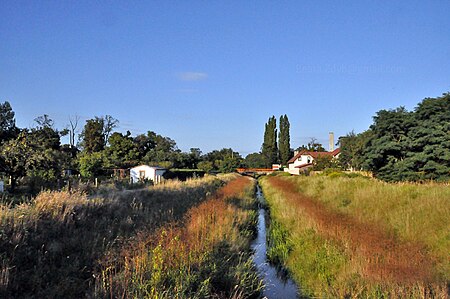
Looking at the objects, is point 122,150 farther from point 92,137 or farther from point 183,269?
point 183,269

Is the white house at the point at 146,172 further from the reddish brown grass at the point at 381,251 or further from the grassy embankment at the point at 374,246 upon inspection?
the reddish brown grass at the point at 381,251

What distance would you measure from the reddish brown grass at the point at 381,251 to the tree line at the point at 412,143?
22709 mm

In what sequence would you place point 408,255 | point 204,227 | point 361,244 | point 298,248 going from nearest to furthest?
point 408,255
point 361,244
point 204,227
point 298,248

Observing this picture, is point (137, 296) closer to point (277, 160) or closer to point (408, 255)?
point (408, 255)

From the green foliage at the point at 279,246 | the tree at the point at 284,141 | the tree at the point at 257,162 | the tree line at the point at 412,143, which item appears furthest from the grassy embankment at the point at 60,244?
the tree at the point at 257,162

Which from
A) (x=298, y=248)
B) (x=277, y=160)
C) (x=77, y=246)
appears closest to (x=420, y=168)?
(x=298, y=248)

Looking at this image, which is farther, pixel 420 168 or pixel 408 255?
pixel 420 168

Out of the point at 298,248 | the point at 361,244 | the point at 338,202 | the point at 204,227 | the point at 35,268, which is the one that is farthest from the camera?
the point at 338,202

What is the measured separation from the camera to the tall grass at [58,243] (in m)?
5.70

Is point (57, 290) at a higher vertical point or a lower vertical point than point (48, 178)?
lower

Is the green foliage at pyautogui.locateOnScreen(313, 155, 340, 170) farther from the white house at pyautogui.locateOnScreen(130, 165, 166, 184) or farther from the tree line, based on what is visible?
the white house at pyautogui.locateOnScreen(130, 165, 166, 184)

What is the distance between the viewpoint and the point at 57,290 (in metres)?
5.60

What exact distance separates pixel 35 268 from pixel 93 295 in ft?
5.33

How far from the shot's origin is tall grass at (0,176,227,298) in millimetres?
5699
